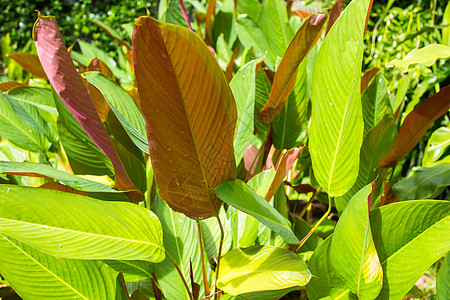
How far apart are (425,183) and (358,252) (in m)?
0.57

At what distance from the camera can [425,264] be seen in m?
0.54

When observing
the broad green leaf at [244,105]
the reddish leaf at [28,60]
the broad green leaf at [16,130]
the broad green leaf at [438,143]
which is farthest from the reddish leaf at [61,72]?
the broad green leaf at [438,143]

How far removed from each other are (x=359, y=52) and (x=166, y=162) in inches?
13.1

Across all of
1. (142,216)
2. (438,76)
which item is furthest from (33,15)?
(142,216)

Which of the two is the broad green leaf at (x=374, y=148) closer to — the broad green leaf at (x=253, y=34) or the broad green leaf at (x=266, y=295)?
the broad green leaf at (x=266, y=295)

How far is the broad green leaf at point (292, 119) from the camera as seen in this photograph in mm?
973

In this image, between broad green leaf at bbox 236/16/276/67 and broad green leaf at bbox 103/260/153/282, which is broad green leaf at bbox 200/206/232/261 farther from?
broad green leaf at bbox 236/16/276/67

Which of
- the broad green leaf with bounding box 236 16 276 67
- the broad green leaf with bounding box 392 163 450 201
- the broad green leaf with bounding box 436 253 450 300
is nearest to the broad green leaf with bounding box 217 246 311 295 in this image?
the broad green leaf with bounding box 436 253 450 300

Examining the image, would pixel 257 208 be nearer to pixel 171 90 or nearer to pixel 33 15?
pixel 171 90

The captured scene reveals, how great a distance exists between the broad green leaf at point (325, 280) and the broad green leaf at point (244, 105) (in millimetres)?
218

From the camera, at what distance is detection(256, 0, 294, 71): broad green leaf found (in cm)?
119

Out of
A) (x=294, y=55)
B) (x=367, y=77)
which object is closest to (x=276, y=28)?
(x=367, y=77)

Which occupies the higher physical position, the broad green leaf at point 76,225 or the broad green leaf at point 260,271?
the broad green leaf at point 76,225

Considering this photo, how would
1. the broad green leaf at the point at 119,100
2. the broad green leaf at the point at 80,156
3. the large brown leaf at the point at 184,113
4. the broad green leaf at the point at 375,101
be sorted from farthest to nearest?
Answer: the broad green leaf at the point at 375,101, the broad green leaf at the point at 80,156, the broad green leaf at the point at 119,100, the large brown leaf at the point at 184,113
